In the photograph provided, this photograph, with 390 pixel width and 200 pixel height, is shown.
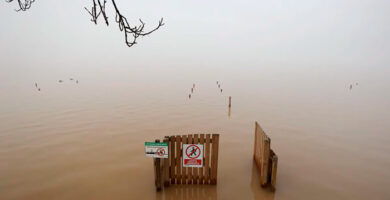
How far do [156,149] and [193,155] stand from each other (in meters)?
0.94

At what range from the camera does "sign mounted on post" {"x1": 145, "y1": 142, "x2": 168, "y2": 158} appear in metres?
4.62

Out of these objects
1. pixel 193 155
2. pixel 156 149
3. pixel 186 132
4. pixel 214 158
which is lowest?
pixel 186 132

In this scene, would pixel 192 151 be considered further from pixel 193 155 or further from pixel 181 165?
pixel 181 165

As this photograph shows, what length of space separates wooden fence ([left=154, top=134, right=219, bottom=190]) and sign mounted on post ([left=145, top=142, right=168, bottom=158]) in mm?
175

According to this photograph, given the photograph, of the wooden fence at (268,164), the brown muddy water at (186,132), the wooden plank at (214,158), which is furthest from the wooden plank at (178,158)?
the wooden fence at (268,164)

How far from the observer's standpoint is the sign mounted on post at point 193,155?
4895 millimetres

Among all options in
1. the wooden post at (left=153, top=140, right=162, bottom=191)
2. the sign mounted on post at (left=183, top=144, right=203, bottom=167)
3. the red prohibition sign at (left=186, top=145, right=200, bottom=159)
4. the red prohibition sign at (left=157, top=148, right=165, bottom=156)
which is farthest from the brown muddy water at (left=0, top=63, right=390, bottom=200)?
the red prohibition sign at (left=157, top=148, right=165, bottom=156)

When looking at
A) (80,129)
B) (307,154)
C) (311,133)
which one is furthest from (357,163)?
(80,129)

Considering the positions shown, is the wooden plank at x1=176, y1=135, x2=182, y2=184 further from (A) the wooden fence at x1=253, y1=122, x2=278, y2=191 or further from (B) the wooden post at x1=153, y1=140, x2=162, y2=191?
(A) the wooden fence at x1=253, y1=122, x2=278, y2=191

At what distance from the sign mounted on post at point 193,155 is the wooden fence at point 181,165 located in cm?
10

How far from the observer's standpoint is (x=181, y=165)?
209 inches

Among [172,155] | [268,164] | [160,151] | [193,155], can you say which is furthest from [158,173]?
Result: [268,164]

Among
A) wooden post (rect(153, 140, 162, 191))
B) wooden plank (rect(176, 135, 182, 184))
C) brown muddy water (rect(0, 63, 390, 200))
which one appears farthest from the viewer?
brown muddy water (rect(0, 63, 390, 200))

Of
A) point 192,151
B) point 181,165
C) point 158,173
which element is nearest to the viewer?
point 192,151
